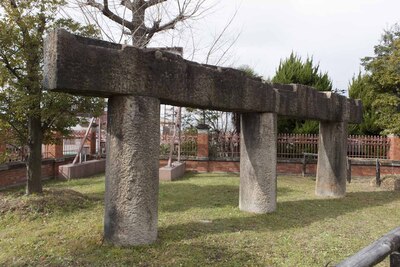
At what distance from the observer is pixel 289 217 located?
671 centimetres

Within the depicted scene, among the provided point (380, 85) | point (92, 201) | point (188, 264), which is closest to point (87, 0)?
point (92, 201)

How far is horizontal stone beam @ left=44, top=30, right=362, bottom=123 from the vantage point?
415 cm

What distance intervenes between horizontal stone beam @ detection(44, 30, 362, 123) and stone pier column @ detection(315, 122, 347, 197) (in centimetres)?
221

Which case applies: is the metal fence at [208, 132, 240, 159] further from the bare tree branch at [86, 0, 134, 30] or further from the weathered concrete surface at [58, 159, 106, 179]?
the bare tree branch at [86, 0, 134, 30]

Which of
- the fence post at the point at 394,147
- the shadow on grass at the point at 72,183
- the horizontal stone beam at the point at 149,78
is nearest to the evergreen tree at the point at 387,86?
the fence post at the point at 394,147

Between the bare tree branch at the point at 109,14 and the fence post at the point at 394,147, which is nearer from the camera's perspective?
the bare tree branch at the point at 109,14

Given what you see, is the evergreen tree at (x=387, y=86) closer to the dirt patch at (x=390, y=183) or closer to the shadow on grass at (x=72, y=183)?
the dirt patch at (x=390, y=183)

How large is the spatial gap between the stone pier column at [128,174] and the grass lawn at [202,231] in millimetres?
216

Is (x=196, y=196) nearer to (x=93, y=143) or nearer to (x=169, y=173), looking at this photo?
(x=169, y=173)

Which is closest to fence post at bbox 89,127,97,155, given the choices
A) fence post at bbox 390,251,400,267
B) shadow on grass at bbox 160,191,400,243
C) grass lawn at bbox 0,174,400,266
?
grass lawn at bbox 0,174,400,266

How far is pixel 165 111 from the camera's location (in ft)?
57.8

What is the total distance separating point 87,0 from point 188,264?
32.0ft

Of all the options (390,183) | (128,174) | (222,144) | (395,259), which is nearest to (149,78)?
(128,174)

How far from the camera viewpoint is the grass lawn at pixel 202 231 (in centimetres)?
443
